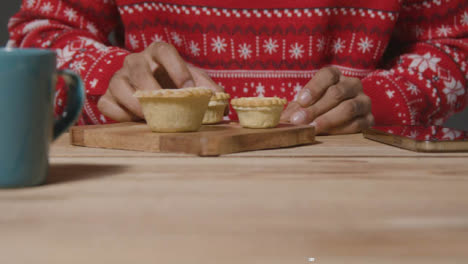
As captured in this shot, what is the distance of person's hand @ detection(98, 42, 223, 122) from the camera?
1.07 m

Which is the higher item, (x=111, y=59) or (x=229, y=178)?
(x=111, y=59)

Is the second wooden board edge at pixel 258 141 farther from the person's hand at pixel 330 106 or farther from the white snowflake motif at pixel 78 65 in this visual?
the white snowflake motif at pixel 78 65

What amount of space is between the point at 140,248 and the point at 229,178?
0.23 m

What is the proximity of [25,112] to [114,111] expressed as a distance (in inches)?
25.1

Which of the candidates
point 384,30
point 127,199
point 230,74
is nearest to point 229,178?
point 127,199


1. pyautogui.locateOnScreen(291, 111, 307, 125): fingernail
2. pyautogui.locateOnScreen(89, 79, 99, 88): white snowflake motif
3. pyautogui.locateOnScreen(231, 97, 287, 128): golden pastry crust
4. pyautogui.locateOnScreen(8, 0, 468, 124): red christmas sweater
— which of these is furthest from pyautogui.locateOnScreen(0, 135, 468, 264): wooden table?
Answer: pyautogui.locateOnScreen(8, 0, 468, 124): red christmas sweater

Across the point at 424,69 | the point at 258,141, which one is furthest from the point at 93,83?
the point at 424,69

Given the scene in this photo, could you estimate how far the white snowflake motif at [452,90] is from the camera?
1.58 meters

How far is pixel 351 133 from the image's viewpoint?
3.60ft

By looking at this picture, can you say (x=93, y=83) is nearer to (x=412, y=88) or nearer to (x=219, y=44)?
(x=219, y=44)

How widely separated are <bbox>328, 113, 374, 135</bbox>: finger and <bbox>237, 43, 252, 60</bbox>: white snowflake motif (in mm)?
543

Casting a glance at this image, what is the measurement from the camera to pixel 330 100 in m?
1.12

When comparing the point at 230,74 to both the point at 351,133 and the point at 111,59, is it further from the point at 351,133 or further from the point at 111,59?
the point at 351,133

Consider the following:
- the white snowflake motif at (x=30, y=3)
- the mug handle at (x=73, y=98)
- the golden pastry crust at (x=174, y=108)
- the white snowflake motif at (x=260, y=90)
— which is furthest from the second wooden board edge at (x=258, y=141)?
the white snowflake motif at (x=30, y=3)
